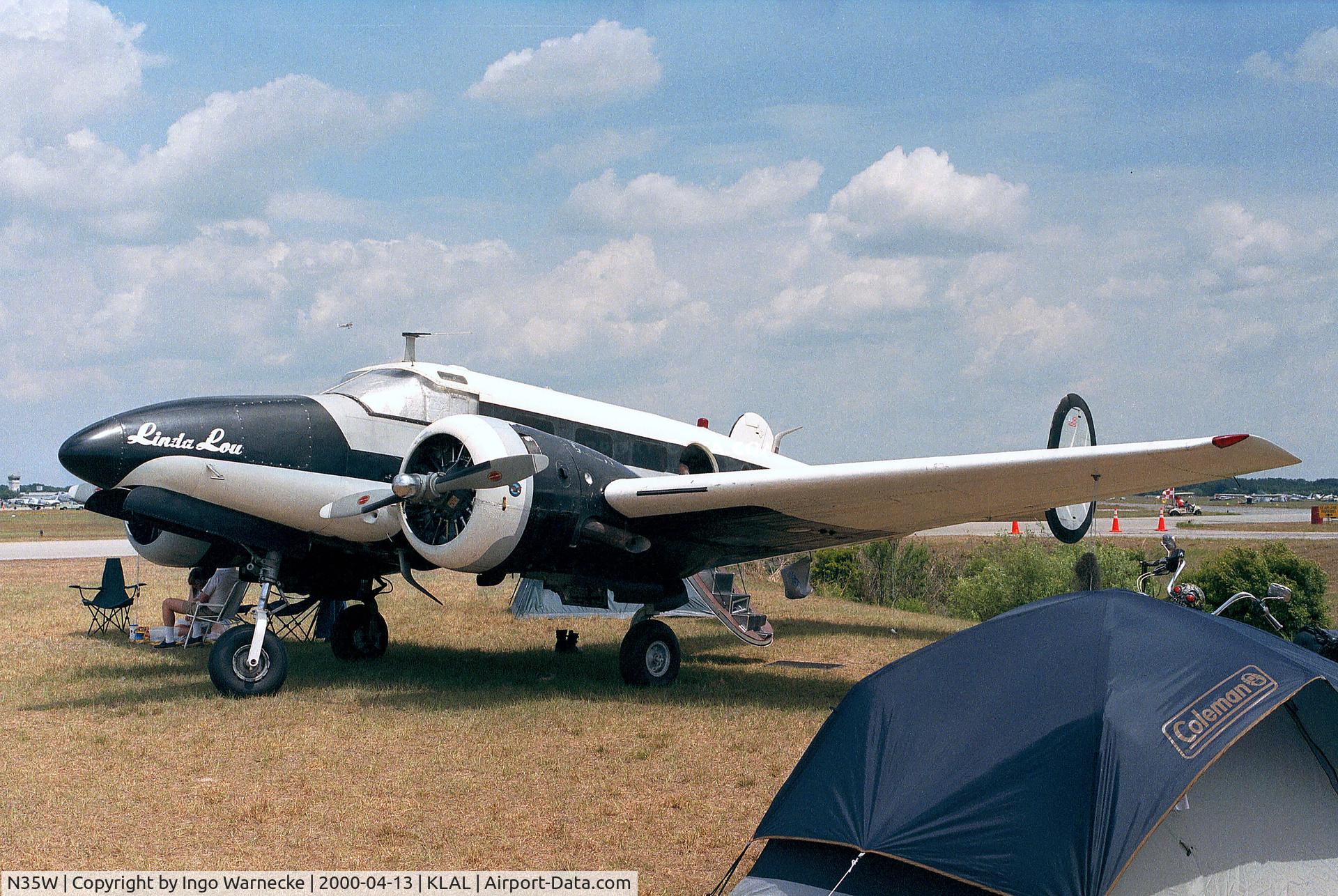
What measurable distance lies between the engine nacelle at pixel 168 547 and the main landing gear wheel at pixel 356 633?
74.7 inches

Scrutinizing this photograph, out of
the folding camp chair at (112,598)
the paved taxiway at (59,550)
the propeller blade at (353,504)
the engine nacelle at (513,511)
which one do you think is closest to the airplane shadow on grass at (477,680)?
the folding camp chair at (112,598)

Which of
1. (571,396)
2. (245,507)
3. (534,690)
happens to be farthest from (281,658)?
(571,396)

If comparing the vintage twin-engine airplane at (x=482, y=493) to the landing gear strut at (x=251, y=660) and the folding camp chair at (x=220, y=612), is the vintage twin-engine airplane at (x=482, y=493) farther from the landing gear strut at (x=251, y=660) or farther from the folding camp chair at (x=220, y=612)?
the folding camp chair at (x=220, y=612)

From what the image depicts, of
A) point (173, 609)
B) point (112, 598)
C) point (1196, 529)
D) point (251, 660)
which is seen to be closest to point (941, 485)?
point (251, 660)

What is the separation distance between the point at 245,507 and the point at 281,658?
146cm

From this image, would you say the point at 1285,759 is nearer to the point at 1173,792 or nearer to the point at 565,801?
the point at 1173,792

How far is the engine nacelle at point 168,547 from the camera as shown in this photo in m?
13.1

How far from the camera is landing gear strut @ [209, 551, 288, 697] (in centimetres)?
990

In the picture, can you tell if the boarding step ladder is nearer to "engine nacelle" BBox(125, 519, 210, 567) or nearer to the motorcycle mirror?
"engine nacelle" BBox(125, 519, 210, 567)

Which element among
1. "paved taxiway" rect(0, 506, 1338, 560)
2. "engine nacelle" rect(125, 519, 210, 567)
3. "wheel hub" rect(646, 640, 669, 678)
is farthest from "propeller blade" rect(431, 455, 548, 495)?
"paved taxiway" rect(0, 506, 1338, 560)

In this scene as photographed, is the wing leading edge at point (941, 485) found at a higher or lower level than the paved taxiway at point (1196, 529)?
higher

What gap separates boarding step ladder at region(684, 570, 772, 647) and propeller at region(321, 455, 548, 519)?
202 inches

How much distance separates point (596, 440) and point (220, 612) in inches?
215

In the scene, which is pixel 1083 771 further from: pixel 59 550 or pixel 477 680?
pixel 59 550
